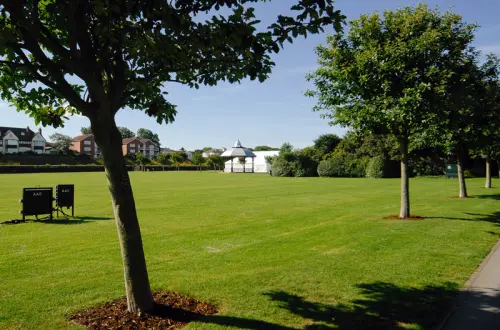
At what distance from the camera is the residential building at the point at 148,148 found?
484ft

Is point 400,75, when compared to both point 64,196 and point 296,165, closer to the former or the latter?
point 64,196

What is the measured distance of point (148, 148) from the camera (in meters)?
150

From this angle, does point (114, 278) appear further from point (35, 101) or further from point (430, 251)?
point (430, 251)

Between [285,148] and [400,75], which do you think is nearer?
[400,75]

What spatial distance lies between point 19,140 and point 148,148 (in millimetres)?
49433

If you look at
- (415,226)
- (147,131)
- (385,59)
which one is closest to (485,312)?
(415,226)

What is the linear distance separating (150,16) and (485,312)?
5.58 m

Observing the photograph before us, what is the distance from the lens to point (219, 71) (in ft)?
16.4

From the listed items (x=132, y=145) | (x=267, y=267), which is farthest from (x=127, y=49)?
(x=132, y=145)

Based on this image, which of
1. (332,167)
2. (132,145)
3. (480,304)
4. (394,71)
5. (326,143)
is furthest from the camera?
(132,145)

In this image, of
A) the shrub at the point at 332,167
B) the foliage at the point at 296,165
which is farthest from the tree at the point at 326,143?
the shrub at the point at 332,167

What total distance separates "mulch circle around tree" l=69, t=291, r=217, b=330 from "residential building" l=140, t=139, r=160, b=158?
148 meters

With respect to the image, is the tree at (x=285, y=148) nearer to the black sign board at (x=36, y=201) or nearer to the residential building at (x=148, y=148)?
the black sign board at (x=36, y=201)

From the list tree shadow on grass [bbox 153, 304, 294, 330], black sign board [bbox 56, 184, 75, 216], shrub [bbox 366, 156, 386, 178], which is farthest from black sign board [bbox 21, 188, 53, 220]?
shrub [bbox 366, 156, 386, 178]
